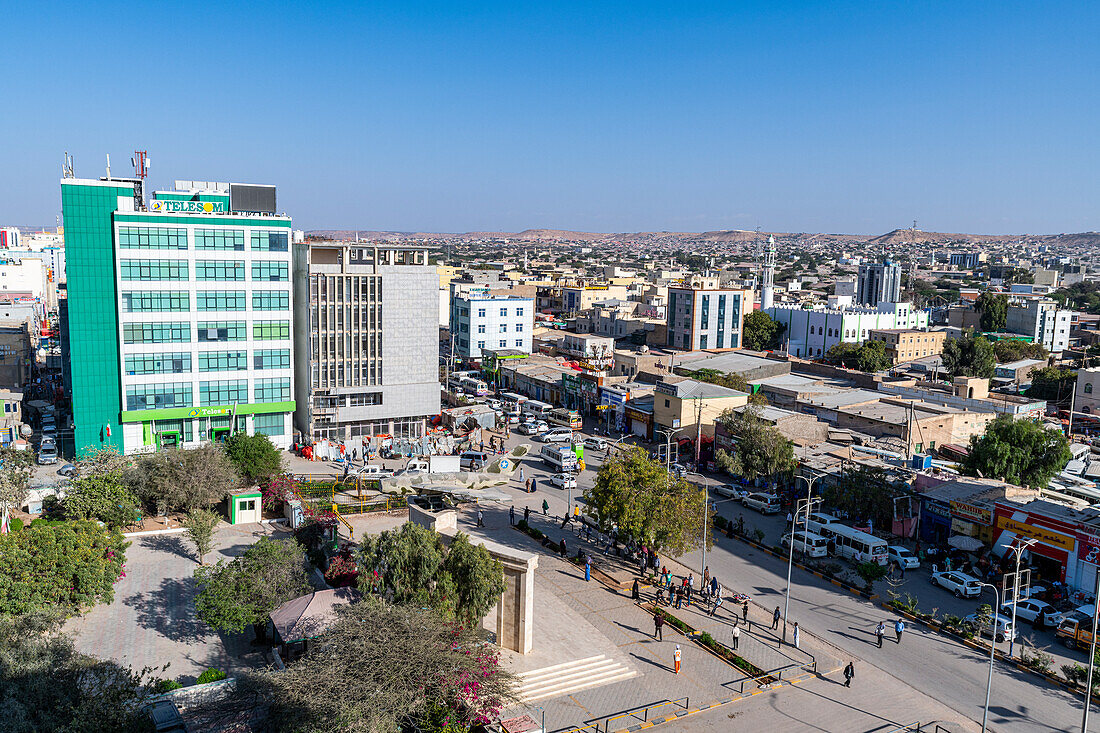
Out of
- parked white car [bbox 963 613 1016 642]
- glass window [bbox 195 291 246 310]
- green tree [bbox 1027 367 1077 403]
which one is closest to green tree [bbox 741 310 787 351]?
green tree [bbox 1027 367 1077 403]

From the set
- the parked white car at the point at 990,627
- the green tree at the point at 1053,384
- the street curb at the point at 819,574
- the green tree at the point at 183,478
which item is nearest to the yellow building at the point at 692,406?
the street curb at the point at 819,574

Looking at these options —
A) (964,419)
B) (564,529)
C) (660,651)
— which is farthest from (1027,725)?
(964,419)

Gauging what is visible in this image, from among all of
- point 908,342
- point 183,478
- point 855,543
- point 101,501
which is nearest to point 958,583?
point 855,543

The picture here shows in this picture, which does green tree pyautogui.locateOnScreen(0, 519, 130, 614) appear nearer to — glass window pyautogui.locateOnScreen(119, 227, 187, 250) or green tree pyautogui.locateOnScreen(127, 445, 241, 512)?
green tree pyautogui.locateOnScreen(127, 445, 241, 512)

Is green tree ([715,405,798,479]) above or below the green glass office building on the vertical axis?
below

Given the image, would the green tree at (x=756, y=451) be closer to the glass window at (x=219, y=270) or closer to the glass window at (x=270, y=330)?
the glass window at (x=270, y=330)
